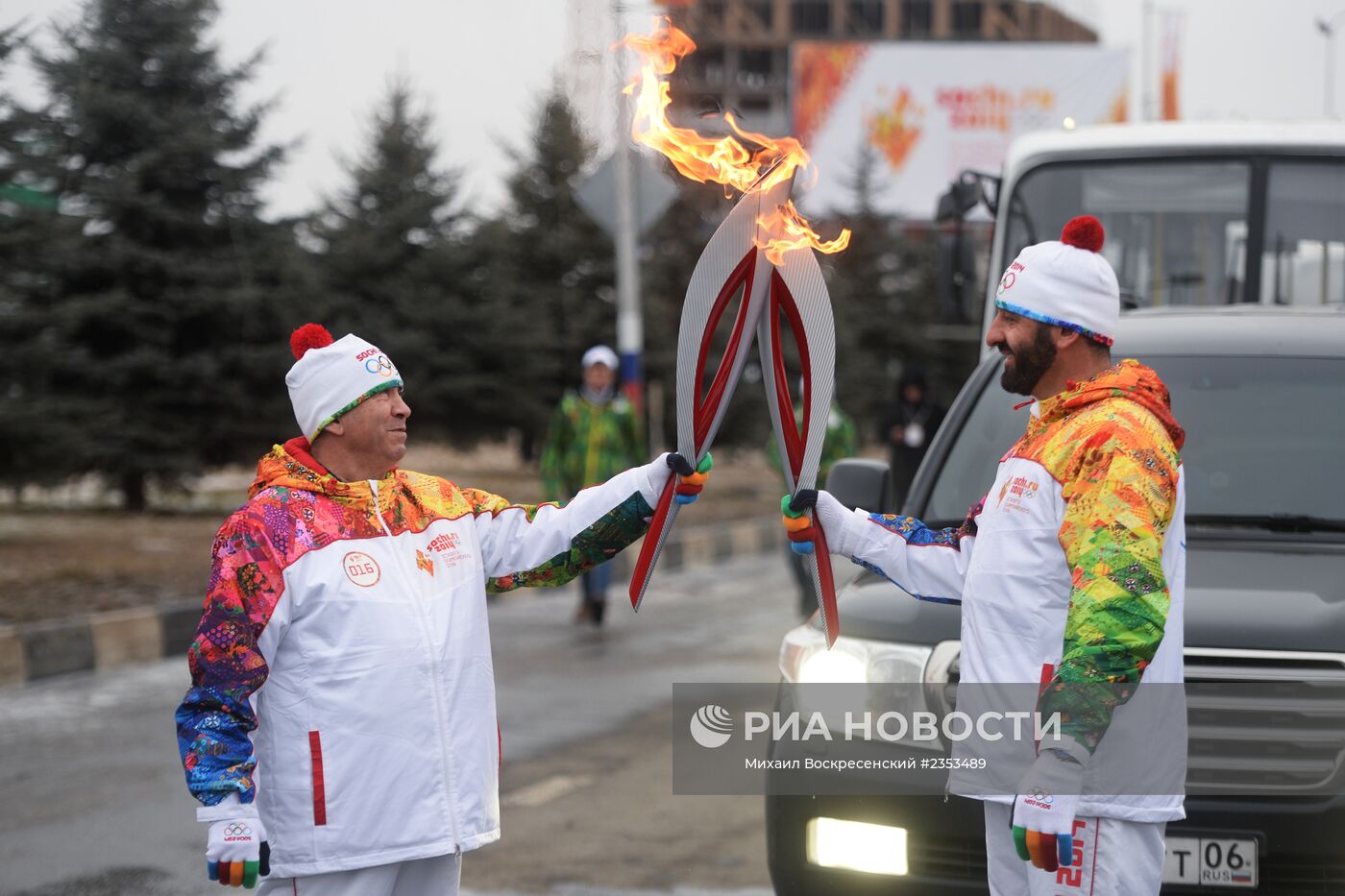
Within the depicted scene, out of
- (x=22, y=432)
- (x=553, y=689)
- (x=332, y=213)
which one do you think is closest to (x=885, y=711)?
(x=553, y=689)

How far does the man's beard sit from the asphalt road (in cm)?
256

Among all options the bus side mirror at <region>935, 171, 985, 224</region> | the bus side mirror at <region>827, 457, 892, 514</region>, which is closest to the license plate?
the bus side mirror at <region>827, 457, 892, 514</region>

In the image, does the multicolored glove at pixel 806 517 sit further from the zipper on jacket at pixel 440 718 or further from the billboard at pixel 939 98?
the billboard at pixel 939 98

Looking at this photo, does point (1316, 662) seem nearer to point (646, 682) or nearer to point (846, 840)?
point (846, 840)

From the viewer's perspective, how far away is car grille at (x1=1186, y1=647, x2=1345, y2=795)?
3676 millimetres

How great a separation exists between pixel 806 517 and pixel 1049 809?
1.01 m

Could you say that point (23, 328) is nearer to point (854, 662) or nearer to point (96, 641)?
point (96, 641)

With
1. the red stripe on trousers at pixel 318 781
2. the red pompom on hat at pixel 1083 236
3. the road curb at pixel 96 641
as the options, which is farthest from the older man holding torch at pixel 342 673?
the road curb at pixel 96 641

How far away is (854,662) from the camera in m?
4.10

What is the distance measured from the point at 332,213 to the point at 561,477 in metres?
14.5

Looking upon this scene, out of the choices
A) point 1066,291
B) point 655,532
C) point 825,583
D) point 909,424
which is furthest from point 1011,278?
point 909,424

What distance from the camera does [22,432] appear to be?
493 inches

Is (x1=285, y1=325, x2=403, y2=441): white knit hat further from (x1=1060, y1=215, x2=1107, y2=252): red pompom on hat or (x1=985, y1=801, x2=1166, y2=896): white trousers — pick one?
(x1=985, y1=801, x2=1166, y2=896): white trousers

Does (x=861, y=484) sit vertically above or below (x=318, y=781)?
above
